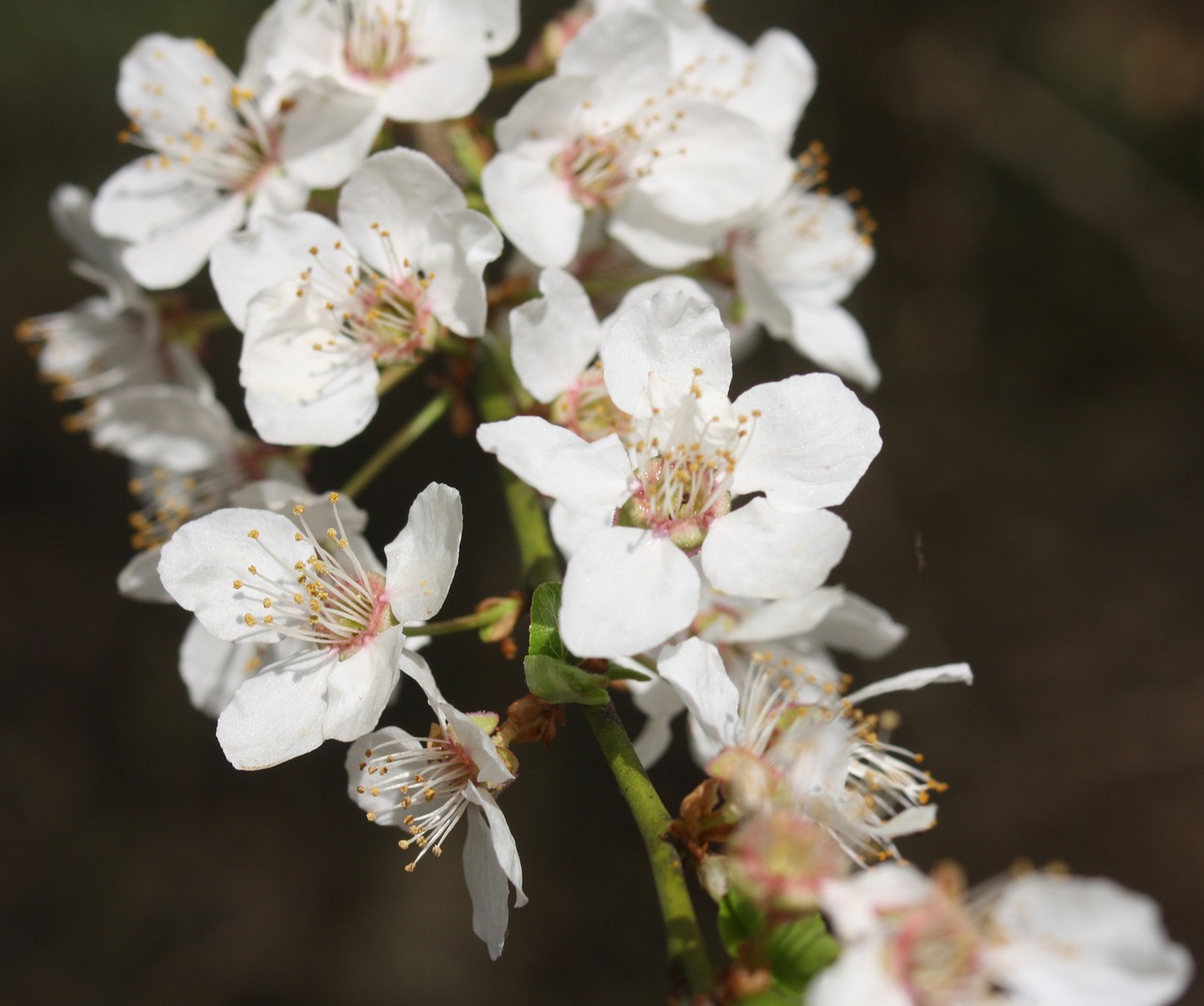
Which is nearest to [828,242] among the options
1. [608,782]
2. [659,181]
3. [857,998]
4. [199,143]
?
[659,181]

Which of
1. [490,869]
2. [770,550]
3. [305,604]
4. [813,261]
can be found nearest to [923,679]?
[770,550]

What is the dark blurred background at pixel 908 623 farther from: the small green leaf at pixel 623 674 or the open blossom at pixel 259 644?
the small green leaf at pixel 623 674

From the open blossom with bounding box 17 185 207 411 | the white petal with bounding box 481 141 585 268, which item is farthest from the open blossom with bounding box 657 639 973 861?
the open blossom with bounding box 17 185 207 411

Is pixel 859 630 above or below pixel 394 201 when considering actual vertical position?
below

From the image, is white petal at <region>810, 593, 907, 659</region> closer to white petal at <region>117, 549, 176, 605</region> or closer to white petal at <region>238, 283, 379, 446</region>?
white petal at <region>238, 283, 379, 446</region>

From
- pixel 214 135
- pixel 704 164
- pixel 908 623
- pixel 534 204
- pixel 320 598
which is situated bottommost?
pixel 908 623

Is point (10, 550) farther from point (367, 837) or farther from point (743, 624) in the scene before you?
point (743, 624)

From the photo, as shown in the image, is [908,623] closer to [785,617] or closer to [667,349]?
[785,617]
